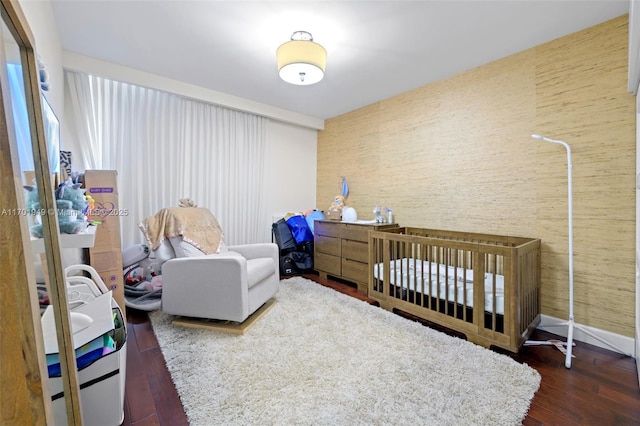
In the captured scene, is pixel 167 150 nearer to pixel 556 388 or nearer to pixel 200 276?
pixel 200 276

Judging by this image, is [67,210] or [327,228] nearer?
[67,210]

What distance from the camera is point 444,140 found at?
2857 mm

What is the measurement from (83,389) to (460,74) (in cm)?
361

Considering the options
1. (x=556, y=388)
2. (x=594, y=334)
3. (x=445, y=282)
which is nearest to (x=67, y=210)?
(x=445, y=282)

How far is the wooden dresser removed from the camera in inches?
120

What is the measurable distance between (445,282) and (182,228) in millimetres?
2308

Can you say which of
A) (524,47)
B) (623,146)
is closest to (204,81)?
(524,47)

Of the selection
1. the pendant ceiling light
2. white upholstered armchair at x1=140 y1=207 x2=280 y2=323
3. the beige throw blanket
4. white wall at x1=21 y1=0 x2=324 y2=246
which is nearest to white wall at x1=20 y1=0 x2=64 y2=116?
white wall at x1=21 y1=0 x2=324 y2=246

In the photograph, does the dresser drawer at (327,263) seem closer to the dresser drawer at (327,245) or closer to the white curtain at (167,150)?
the dresser drawer at (327,245)

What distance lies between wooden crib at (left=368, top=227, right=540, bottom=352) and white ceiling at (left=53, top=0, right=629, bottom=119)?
5.31ft

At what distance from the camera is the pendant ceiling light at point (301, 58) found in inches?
75.1

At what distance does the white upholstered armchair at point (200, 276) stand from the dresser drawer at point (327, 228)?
3.61 feet

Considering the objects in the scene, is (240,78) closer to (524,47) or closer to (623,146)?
(524,47)

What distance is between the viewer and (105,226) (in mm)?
1960
